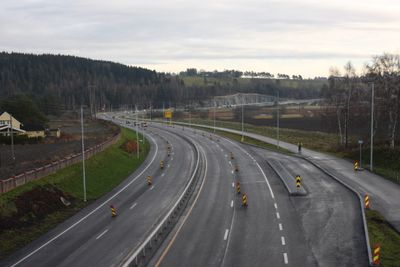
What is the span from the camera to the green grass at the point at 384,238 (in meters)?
23.2

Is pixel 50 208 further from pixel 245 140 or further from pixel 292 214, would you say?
pixel 245 140

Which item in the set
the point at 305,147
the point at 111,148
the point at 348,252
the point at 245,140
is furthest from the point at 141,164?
the point at 348,252

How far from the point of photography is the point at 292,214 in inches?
1313

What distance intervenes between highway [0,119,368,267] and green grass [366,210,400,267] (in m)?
0.77

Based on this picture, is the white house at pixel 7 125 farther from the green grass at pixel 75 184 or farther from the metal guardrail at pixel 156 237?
the metal guardrail at pixel 156 237

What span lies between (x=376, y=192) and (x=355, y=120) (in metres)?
54.8

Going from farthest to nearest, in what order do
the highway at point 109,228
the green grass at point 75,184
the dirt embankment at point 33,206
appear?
the dirt embankment at point 33,206
the green grass at point 75,184
the highway at point 109,228

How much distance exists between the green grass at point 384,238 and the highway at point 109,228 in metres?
13.0

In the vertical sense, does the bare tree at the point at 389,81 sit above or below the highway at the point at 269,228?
above

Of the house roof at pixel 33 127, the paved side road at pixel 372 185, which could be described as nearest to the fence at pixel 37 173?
the paved side road at pixel 372 185

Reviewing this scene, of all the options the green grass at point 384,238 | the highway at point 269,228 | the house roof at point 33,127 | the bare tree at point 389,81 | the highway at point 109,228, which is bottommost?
the highway at point 109,228

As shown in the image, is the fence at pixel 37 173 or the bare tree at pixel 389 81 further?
the bare tree at pixel 389 81

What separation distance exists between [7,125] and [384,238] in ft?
259

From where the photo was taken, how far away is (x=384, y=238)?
26.8 metres
